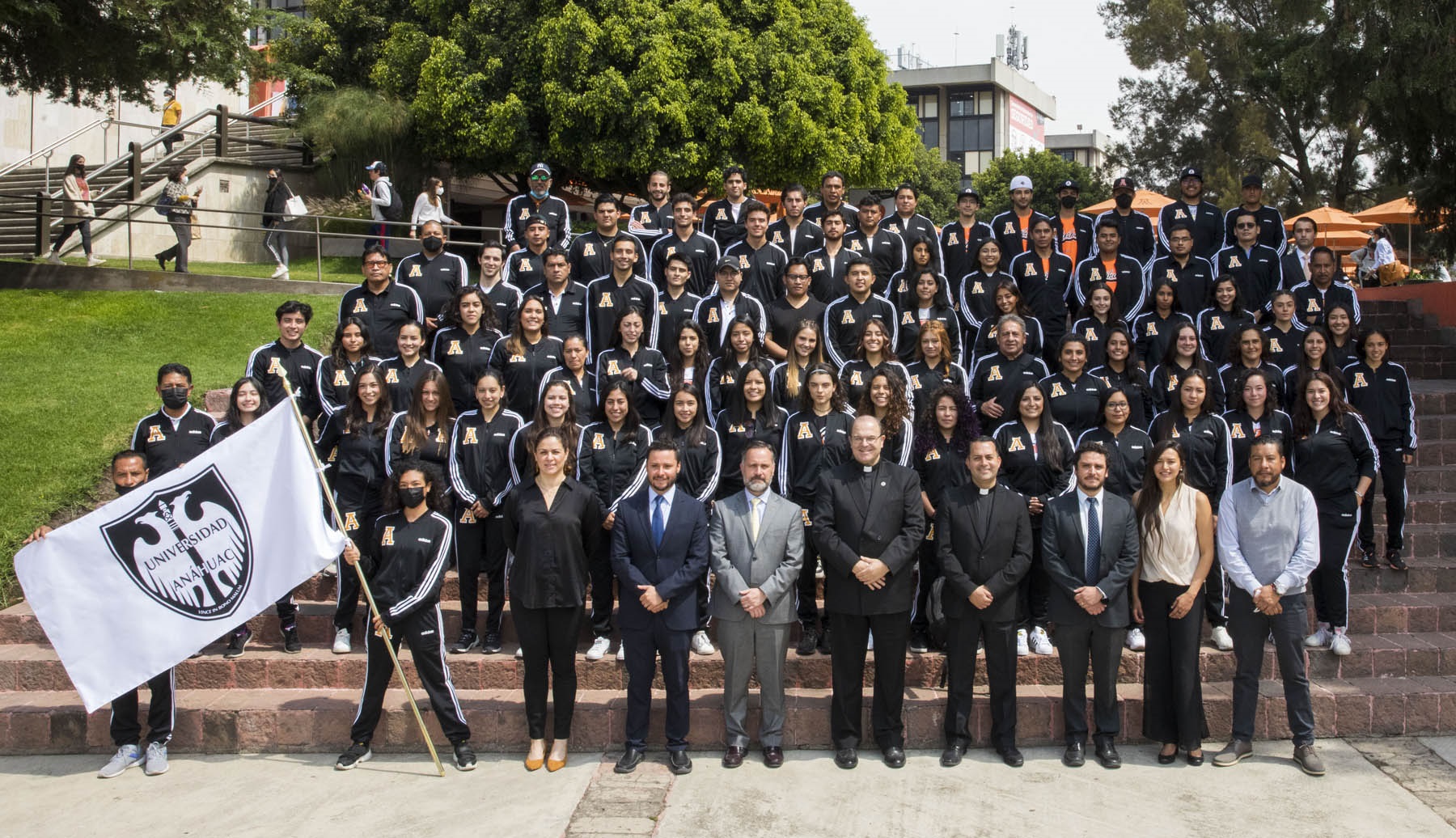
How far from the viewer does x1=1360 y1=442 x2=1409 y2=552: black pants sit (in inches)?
327

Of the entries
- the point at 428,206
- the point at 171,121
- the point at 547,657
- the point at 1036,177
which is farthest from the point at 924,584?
the point at 1036,177

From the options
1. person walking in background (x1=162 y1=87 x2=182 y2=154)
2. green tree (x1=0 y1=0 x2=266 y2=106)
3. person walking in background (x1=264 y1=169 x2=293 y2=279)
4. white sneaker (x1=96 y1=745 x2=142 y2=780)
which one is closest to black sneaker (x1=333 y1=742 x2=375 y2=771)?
white sneaker (x1=96 y1=745 x2=142 y2=780)

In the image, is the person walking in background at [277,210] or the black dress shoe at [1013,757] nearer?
the black dress shoe at [1013,757]

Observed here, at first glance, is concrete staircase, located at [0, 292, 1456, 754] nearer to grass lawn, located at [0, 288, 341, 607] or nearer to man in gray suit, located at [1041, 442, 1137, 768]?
man in gray suit, located at [1041, 442, 1137, 768]

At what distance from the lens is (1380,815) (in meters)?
5.88

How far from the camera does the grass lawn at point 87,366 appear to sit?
30.8 feet

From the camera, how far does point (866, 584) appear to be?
6.48 m

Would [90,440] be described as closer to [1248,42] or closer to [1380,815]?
[1380,815]

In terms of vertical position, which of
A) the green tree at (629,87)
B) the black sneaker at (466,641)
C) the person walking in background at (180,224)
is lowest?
the black sneaker at (466,641)

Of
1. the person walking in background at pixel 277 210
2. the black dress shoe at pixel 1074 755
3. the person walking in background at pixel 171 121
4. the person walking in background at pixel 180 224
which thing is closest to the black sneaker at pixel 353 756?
the black dress shoe at pixel 1074 755

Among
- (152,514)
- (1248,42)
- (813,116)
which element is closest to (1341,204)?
(1248,42)

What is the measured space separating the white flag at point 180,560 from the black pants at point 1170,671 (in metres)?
4.60

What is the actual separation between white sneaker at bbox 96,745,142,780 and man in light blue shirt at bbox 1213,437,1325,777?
6103 millimetres

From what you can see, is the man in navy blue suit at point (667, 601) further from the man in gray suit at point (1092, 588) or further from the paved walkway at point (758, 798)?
the man in gray suit at point (1092, 588)
